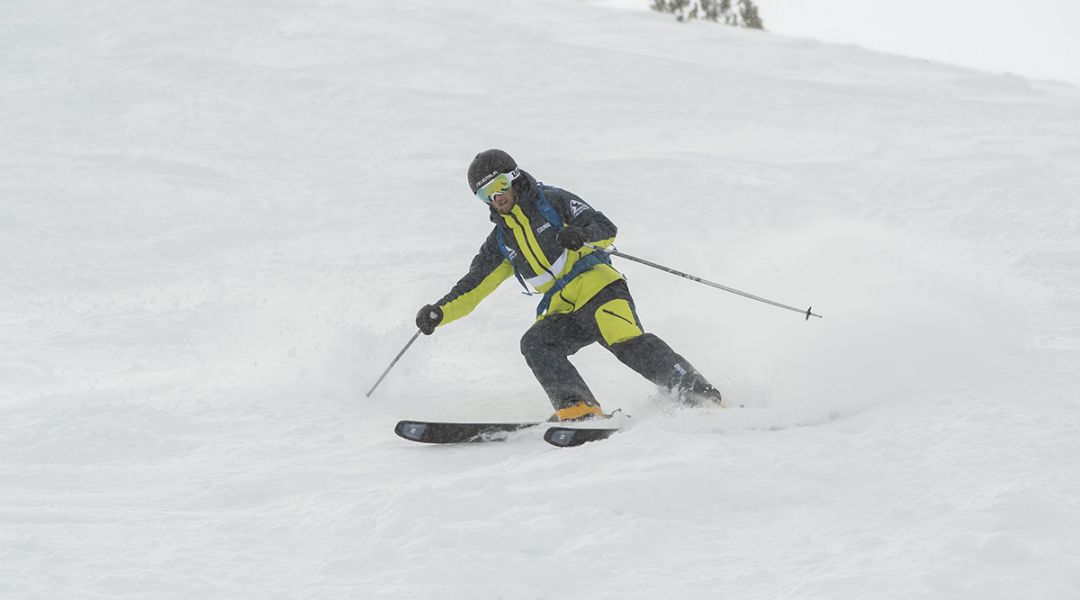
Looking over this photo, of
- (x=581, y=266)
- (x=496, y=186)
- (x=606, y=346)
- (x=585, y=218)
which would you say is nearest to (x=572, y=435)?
(x=606, y=346)

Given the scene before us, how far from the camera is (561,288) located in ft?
17.2

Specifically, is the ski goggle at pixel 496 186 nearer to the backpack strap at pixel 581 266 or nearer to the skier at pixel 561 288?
the skier at pixel 561 288

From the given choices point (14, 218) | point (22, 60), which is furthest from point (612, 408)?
point (22, 60)

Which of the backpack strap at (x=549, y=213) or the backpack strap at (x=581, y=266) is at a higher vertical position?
the backpack strap at (x=549, y=213)

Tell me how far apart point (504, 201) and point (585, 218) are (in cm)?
39

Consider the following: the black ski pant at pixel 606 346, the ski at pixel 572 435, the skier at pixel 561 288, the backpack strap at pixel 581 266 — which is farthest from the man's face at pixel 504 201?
the ski at pixel 572 435

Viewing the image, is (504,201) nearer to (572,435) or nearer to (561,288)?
(561,288)

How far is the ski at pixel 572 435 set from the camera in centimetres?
441

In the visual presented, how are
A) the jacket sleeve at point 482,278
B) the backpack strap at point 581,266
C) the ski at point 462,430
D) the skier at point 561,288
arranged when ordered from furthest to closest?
the jacket sleeve at point 482,278 < the backpack strap at point 581,266 < the skier at point 561,288 < the ski at point 462,430

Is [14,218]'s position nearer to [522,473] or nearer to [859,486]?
[522,473]

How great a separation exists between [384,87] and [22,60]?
174 inches

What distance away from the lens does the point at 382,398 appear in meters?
5.71

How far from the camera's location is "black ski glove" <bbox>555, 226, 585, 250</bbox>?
16.1 ft

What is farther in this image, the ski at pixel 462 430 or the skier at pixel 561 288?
the skier at pixel 561 288
